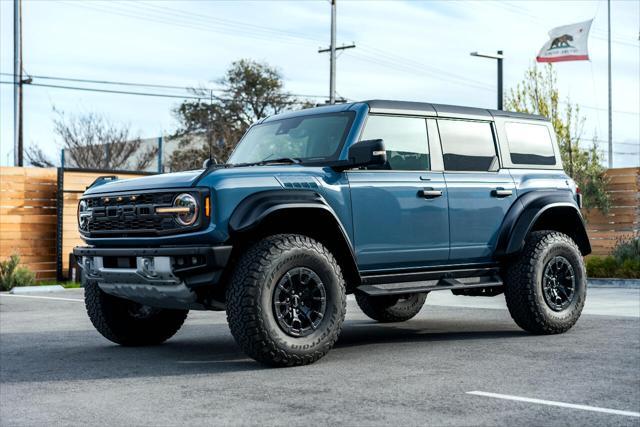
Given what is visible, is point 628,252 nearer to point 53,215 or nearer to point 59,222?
point 59,222

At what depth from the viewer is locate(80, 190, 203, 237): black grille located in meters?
7.62

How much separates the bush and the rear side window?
13.3 m

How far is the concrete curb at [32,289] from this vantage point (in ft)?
63.7

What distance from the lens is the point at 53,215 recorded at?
22094 millimetres

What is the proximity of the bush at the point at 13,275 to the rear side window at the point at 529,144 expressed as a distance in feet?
43.7

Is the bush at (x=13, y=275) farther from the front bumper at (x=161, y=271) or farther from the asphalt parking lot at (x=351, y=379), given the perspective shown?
the front bumper at (x=161, y=271)

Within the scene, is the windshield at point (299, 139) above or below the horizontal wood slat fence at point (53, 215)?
above

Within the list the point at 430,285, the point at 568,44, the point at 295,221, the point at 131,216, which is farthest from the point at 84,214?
the point at 568,44

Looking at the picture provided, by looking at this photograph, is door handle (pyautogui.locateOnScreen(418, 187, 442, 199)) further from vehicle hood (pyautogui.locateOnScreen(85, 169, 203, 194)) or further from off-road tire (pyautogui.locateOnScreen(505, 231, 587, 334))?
vehicle hood (pyautogui.locateOnScreen(85, 169, 203, 194))

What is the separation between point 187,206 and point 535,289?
12.5 feet

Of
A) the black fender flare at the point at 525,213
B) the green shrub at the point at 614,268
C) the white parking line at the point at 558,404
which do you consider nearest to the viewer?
the white parking line at the point at 558,404

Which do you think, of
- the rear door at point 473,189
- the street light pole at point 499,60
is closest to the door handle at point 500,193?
the rear door at point 473,189

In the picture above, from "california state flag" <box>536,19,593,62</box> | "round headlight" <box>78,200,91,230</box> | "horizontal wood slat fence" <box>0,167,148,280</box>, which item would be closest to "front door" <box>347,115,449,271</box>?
"round headlight" <box>78,200,91,230</box>

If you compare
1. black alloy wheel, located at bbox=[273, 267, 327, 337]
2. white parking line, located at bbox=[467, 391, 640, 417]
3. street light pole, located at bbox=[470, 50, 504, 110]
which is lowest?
white parking line, located at bbox=[467, 391, 640, 417]
